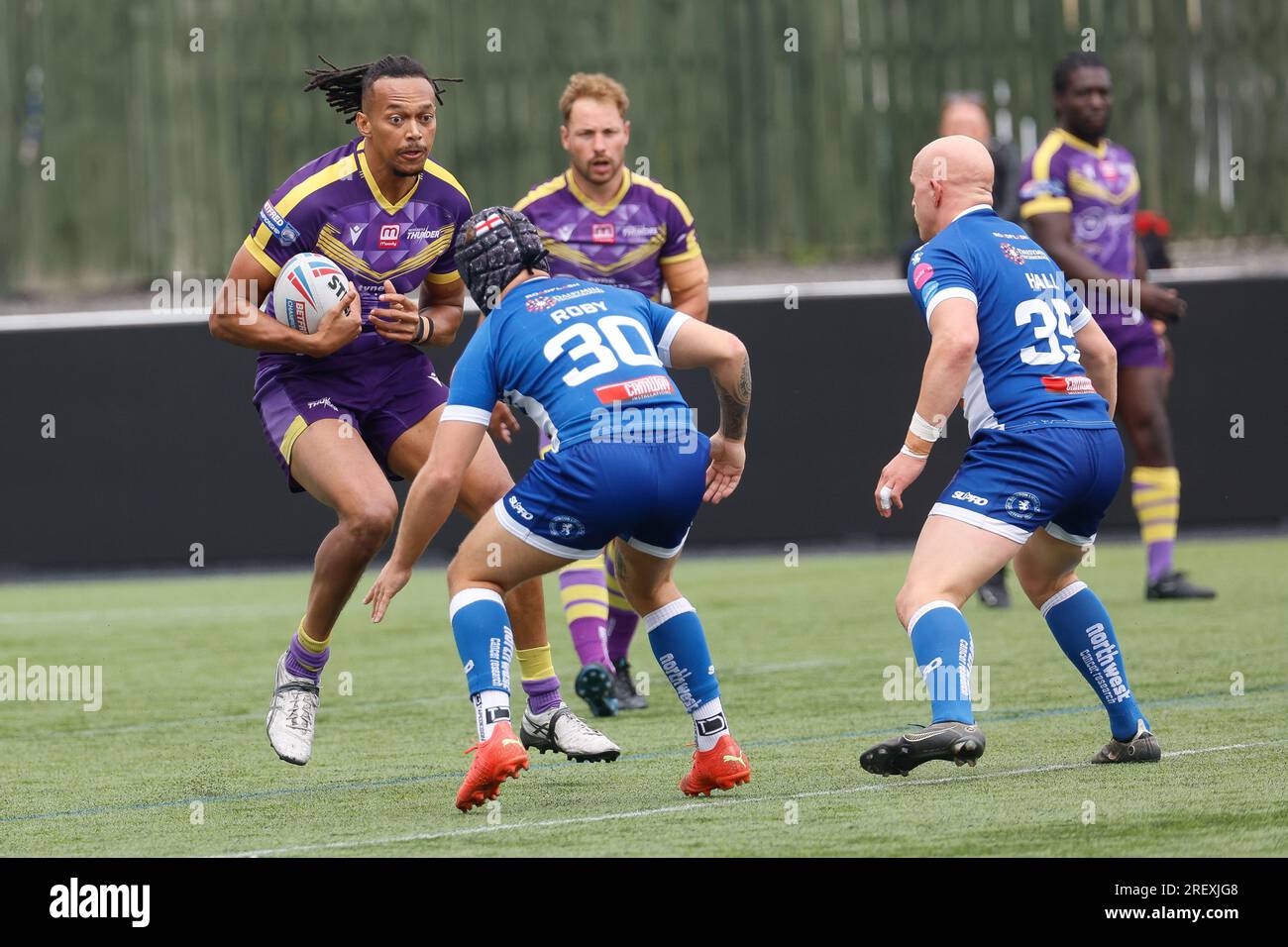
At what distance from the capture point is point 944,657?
18.4ft

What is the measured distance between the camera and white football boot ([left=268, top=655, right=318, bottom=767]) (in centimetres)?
662

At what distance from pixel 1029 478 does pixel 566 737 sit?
5.45ft

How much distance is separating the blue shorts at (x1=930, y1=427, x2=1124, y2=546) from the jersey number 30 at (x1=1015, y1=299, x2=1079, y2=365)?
224 millimetres

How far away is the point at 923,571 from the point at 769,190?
10702mm

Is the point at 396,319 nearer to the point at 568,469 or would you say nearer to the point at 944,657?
the point at 568,469

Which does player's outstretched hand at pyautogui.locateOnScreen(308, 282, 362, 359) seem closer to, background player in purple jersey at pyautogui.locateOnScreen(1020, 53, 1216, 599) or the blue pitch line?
the blue pitch line

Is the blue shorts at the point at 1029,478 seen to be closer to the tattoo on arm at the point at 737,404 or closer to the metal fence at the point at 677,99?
the tattoo on arm at the point at 737,404

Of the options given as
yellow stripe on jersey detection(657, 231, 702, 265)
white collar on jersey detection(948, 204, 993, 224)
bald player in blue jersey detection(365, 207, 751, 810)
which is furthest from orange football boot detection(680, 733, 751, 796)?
yellow stripe on jersey detection(657, 231, 702, 265)
